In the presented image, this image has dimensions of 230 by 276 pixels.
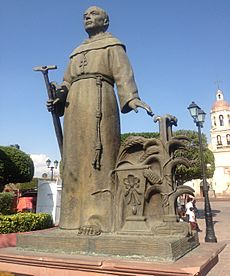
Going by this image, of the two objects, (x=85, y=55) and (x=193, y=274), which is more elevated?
(x=85, y=55)

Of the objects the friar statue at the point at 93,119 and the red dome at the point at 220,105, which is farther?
the red dome at the point at 220,105

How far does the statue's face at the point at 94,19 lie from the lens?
16.0 ft

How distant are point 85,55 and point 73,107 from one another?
839 mm

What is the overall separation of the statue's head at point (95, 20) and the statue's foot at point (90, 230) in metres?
2.97

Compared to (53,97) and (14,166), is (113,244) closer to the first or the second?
(53,97)

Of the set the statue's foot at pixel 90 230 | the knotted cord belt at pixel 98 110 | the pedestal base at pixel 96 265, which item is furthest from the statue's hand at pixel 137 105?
the pedestal base at pixel 96 265

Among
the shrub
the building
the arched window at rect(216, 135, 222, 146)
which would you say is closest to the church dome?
the building

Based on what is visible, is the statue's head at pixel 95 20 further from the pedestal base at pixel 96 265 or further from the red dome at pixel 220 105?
the red dome at pixel 220 105

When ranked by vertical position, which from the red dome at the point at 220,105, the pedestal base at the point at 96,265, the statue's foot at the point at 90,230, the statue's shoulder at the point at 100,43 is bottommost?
the pedestal base at the point at 96,265

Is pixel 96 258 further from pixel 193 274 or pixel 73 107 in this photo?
pixel 73 107

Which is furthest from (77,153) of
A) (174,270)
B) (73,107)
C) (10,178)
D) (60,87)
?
(10,178)

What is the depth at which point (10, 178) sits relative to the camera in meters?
19.1

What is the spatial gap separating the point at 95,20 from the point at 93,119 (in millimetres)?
1590

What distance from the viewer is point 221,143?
233 ft
